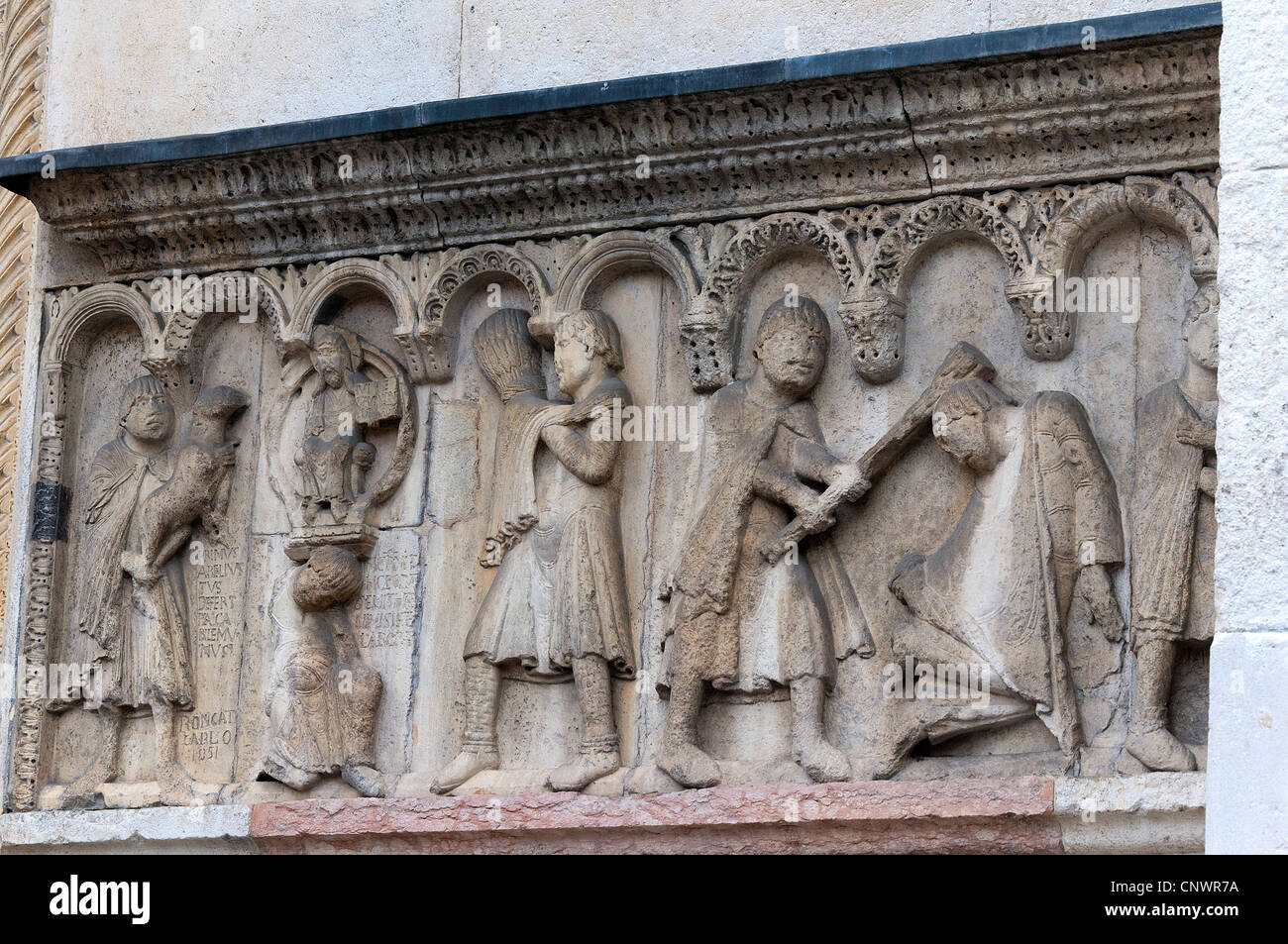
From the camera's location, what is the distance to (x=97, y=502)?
7.22 meters

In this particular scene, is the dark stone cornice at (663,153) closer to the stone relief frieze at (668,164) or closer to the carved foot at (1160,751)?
the stone relief frieze at (668,164)

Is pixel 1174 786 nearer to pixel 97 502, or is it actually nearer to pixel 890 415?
pixel 890 415

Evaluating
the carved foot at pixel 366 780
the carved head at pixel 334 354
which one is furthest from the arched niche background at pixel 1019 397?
the carved head at pixel 334 354

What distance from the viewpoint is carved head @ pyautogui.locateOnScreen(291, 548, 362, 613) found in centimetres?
683

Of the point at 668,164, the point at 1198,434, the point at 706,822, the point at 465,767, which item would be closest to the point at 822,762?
the point at 706,822

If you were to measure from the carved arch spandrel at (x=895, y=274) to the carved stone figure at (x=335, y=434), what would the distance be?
152 cm

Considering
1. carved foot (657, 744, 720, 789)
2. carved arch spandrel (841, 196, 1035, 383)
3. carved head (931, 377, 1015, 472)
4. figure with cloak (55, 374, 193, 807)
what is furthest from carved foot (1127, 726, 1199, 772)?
figure with cloak (55, 374, 193, 807)

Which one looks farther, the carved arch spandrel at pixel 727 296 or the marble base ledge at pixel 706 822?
the carved arch spandrel at pixel 727 296

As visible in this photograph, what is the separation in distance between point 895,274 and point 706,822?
1528 millimetres

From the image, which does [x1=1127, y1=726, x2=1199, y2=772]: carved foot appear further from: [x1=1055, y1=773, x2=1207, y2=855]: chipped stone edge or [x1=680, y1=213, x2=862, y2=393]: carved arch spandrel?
[x1=680, y1=213, x2=862, y2=393]: carved arch spandrel

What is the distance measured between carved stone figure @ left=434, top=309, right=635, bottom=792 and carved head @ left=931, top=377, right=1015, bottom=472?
37.4 inches

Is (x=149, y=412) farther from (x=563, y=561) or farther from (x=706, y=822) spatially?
(x=706, y=822)

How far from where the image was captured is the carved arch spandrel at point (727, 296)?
21.4ft

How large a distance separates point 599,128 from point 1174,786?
2.35 meters
